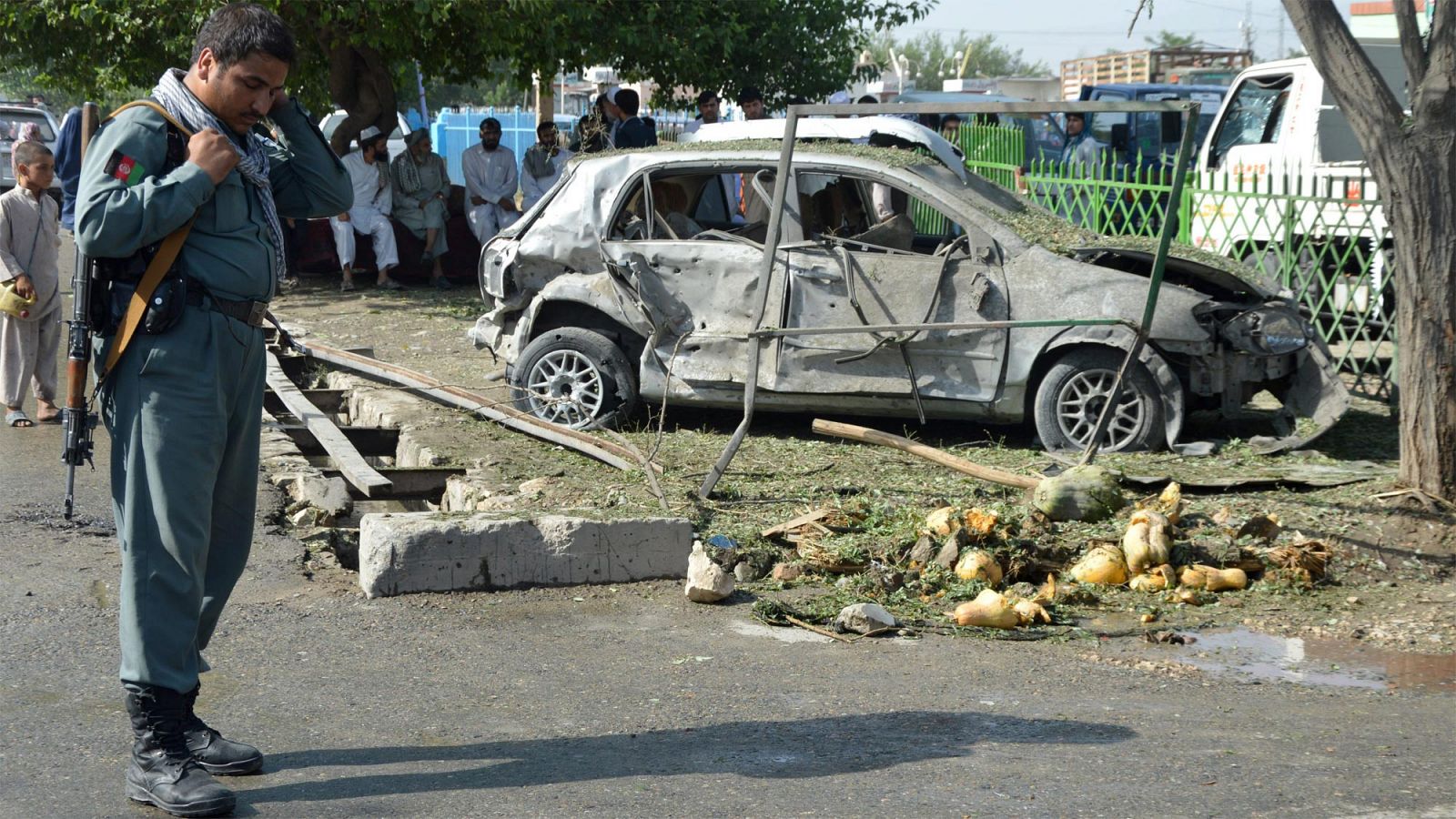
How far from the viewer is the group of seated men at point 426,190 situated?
15.5 metres

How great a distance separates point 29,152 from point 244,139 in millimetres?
5456

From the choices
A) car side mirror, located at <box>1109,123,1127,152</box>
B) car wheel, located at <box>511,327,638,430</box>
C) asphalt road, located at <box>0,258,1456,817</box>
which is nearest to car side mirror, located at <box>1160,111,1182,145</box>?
car side mirror, located at <box>1109,123,1127,152</box>

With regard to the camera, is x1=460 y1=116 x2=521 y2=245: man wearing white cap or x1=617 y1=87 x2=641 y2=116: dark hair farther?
x1=460 y1=116 x2=521 y2=245: man wearing white cap

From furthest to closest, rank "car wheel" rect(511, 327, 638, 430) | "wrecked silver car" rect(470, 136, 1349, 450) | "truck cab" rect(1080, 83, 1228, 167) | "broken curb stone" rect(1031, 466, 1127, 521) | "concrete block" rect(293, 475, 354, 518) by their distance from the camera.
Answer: "truck cab" rect(1080, 83, 1228, 167), "car wheel" rect(511, 327, 638, 430), "wrecked silver car" rect(470, 136, 1349, 450), "concrete block" rect(293, 475, 354, 518), "broken curb stone" rect(1031, 466, 1127, 521)

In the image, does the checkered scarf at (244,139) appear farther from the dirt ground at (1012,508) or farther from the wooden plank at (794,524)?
the wooden plank at (794,524)

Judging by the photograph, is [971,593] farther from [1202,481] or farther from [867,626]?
[1202,481]

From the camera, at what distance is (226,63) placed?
364cm

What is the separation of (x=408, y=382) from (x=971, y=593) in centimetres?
486

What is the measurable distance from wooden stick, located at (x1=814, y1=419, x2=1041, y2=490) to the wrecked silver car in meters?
0.59

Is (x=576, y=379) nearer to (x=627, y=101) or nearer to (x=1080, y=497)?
(x=1080, y=497)

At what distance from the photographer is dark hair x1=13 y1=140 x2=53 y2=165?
27.8 ft

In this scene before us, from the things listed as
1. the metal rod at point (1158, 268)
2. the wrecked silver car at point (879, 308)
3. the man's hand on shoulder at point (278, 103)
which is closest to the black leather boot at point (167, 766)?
the man's hand on shoulder at point (278, 103)

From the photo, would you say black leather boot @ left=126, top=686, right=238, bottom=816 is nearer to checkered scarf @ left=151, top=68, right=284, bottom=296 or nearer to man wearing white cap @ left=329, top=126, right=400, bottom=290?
checkered scarf @ left=151, top=68, right=284, bottom=296

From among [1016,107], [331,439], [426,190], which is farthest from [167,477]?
[426,190]
